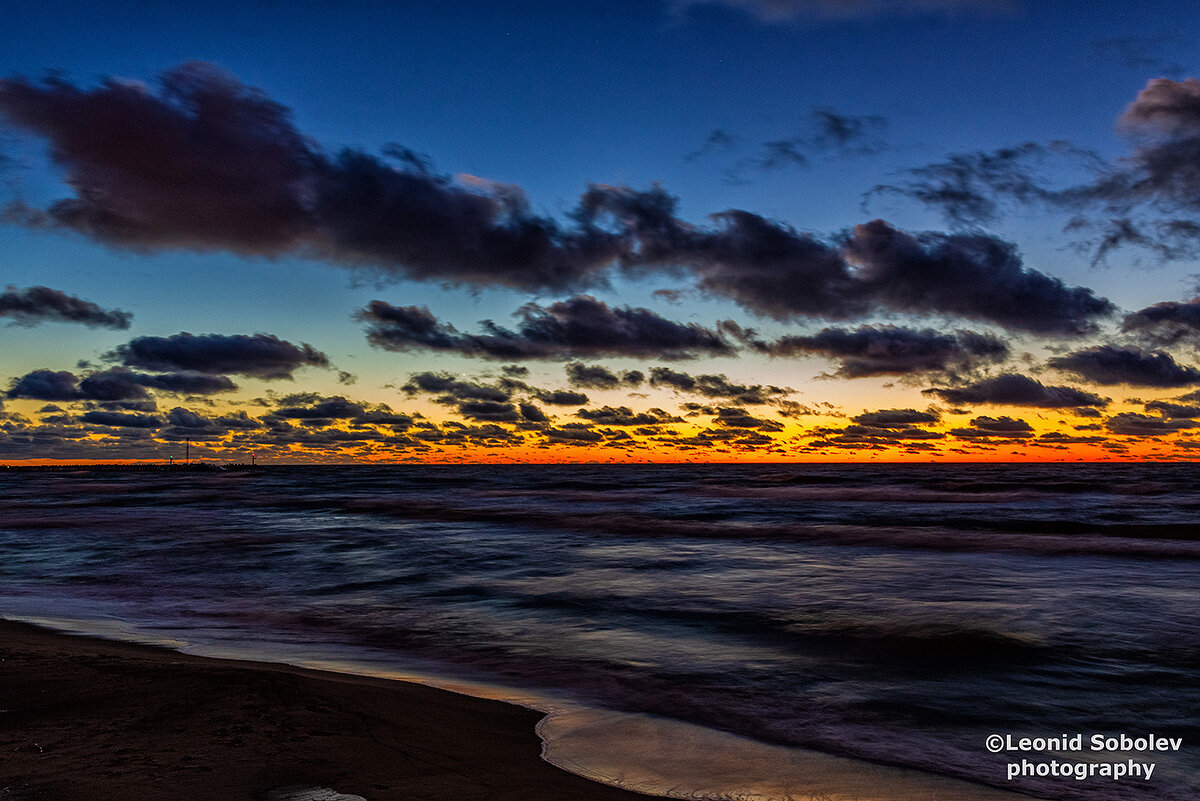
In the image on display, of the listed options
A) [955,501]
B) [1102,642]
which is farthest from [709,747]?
[955,501]

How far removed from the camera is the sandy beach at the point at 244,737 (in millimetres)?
3213

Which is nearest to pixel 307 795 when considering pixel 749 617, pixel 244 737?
pixel 244 737

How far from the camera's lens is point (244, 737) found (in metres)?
3.86

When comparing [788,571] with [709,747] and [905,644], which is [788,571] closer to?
[905,644]

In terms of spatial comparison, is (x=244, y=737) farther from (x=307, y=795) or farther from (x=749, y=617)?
(x=749, y=617)

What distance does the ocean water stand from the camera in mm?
5230

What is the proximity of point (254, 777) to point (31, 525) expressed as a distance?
1019 inches

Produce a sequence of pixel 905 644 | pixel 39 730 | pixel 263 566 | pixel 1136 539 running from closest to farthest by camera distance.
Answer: pixel 39 730, pixel 905 644, pixel 263 566, pixel 1136 539

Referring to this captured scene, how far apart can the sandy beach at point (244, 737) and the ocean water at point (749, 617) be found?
51.1 inches

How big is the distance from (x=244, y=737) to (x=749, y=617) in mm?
6392

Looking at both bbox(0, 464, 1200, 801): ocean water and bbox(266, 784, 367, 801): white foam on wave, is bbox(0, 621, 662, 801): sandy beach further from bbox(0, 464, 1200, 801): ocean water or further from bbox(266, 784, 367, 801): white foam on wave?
bbox(0, 464, 1200, 801): ocean water

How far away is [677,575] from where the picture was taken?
12516 millimetres

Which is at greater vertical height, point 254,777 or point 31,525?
point 254,777

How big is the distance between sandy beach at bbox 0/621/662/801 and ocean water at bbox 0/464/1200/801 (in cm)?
130
